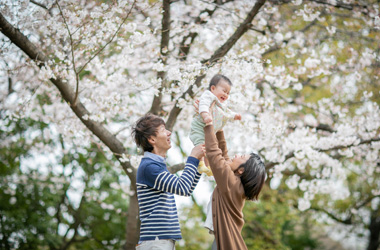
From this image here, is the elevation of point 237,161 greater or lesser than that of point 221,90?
lesser

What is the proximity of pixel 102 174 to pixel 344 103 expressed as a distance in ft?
16.0

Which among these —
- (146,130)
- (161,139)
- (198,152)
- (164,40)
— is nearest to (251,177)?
(198,152)

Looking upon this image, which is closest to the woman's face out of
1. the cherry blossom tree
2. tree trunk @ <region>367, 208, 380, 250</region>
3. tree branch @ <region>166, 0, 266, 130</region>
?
the cherry blossom tree

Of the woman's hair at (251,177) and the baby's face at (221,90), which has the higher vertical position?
the baby's face at (221,90)

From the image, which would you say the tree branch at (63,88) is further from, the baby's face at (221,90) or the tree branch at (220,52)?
the baby's face at (221,90)

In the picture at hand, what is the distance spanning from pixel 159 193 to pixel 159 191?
1 centimetres

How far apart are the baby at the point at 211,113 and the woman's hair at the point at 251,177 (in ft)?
0.81

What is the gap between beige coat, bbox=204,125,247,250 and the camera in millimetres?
2176

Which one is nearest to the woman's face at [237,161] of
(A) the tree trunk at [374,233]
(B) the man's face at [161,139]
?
(B) the man's face at [161,139]

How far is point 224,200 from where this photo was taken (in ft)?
Result: 7.37

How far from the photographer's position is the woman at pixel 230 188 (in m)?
2.18

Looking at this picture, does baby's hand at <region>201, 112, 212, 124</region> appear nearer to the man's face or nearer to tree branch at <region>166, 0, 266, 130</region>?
the man's face

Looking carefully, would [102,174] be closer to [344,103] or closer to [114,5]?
[114,5]

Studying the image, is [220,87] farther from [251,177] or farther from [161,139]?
[251,177]
